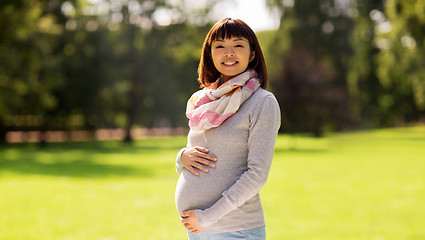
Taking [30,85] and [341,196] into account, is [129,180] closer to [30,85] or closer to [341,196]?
[341,196]

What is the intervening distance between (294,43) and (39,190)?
82.3 ft

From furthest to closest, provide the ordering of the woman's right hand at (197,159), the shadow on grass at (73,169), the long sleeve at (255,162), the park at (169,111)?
the shadow on grass at (73,169), the park at (169,111), the woman's right hand at (197,159), the long sleeve at (255,162)

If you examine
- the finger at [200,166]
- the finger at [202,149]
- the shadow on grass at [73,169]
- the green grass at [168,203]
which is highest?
the finger at [202,149]

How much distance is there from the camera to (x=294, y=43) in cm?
3359

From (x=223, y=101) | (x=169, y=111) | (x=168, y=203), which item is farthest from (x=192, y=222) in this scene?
(x=169, y=111)

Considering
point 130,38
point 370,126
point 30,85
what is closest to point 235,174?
point 30,85

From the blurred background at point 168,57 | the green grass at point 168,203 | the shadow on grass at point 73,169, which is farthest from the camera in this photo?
the blurred background at point 168,57

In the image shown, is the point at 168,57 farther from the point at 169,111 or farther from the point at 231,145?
the point at 231,145

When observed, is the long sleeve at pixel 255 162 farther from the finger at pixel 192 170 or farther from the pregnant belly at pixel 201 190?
the finger at pixel 192 170

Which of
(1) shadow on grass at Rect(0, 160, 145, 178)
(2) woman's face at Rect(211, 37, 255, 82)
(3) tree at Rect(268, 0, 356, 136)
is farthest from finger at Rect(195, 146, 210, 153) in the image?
(3) tree at Rect(268, 0, 356, 136)

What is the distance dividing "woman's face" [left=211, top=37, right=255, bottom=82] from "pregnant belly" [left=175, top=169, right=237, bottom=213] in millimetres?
511

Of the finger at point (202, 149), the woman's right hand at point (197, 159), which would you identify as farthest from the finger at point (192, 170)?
the finger at point (202, 149)

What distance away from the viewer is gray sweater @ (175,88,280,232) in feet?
7.06

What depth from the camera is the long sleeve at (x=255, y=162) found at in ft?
7.05
